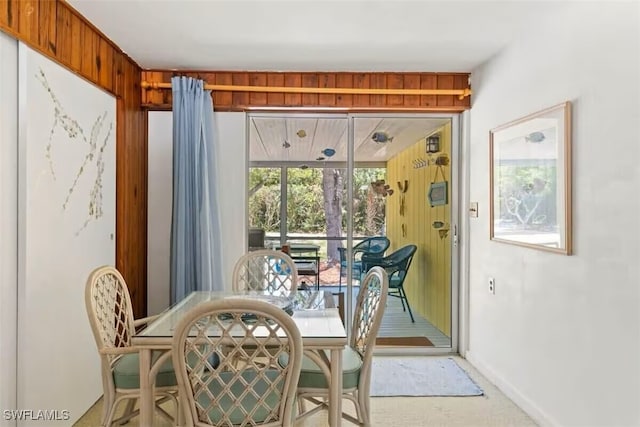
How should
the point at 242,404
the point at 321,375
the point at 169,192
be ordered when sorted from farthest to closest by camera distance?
the point at 169,192 < the point at 321,375 < the point at 242,404

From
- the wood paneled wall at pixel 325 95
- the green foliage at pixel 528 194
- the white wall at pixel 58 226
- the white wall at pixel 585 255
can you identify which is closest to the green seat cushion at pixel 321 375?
the white wall at pixel 585 255

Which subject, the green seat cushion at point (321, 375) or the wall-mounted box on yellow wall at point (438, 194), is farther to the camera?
the wall-mounted box on yellow wall at point (438, 194)

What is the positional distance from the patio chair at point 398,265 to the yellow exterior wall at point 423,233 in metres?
0.04

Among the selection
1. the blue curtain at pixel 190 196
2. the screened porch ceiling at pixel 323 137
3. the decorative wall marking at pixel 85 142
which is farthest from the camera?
the screened porch ceiling at pixel 323 137

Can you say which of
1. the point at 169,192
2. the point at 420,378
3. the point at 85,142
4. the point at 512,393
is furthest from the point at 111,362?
the point at 512,393

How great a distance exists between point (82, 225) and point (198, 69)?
1.64 meters

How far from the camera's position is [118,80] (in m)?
3.29

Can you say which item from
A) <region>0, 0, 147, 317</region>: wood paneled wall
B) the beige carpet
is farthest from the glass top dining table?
<region>0, 0, 147, 317</region>: wood paneled wall

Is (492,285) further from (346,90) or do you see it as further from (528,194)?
(346,90)

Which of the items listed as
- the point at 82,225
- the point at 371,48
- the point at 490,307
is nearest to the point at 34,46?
the point at 82,225

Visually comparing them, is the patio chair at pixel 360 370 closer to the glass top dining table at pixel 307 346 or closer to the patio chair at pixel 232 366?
the glass top dining table at pixel 307 346

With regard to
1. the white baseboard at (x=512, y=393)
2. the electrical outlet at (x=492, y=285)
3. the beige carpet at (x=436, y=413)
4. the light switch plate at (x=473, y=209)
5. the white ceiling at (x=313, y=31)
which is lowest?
the beige carpet at (x=436, y=413)

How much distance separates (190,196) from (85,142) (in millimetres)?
954

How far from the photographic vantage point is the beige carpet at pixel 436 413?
8.84ft
